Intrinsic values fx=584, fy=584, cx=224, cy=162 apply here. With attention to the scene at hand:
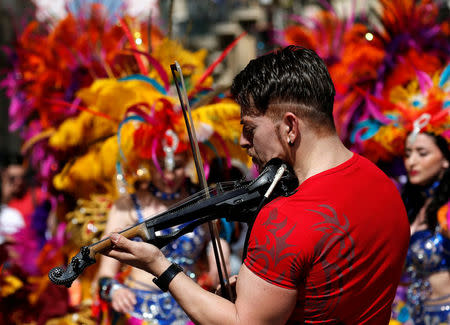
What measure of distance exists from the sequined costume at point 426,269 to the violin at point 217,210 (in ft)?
6.09

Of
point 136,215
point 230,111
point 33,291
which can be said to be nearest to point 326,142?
point 230,111

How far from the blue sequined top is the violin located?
1.85 meters

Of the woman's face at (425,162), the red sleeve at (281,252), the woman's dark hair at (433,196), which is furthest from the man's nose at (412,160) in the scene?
the red sleeve at (281,252)

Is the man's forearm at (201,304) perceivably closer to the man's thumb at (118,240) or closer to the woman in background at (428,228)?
the man's thumb at (118,240)

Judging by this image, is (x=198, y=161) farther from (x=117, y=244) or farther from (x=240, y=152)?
(x=240, y=152)

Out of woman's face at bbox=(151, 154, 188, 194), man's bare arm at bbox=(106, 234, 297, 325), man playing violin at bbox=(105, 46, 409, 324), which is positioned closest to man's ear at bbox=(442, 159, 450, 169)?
woman's face at bbox=(151, 154, 188, 194)

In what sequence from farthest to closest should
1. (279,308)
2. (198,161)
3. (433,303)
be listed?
(433,303) → (198,161) → (279,308)

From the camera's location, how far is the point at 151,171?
3172mm

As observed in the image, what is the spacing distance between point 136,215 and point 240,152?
26.3 inches

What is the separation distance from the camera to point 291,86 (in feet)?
4.86

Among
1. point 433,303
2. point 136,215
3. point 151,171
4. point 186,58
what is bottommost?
point 433,303

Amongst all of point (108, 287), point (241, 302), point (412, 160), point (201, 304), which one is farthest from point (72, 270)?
point (412, 160)

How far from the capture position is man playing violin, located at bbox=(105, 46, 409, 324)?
139 centimetres

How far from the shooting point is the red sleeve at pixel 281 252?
1.38 meters
